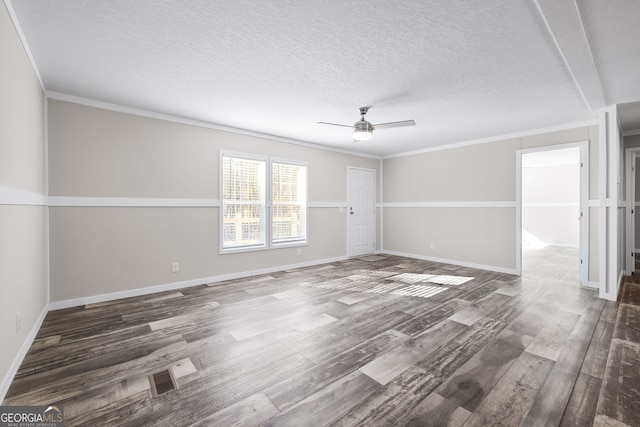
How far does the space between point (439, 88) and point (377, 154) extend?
3.83 m

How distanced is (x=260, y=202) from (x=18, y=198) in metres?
3.13

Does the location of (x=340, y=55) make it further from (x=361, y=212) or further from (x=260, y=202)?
(x=361, y=212)

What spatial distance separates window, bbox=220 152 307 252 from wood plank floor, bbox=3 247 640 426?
1.23m

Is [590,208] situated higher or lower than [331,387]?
higher

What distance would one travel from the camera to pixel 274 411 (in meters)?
1.64

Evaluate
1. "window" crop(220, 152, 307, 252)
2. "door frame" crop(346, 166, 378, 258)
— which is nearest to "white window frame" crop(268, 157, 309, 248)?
"window" crop(220, 152, 307, 252)

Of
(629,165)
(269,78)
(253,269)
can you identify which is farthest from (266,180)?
(629,165)

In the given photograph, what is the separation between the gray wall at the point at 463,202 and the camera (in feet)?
15.9

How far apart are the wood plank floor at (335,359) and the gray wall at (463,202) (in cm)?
148

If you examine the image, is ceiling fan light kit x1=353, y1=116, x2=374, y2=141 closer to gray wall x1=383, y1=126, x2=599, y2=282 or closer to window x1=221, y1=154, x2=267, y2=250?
window x1=221, y1=154, x2=267, y2=250

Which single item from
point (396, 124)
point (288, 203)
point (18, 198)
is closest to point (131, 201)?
point (18, 198)

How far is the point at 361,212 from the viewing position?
6773mm

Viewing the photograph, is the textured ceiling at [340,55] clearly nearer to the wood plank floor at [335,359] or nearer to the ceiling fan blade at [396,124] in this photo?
the ceiling fan blade at [396,124]

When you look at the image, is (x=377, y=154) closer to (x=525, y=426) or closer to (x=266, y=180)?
(x=266, y=180)
